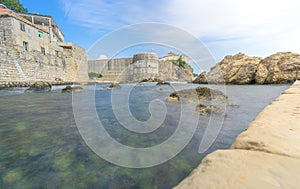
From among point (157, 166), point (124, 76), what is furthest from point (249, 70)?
point (124, 76)

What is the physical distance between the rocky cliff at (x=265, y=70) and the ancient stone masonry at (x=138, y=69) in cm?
2003

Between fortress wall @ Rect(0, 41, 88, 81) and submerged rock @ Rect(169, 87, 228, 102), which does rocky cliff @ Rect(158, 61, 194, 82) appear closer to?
fortress wall @ Rect(0, 41, 88, 81)

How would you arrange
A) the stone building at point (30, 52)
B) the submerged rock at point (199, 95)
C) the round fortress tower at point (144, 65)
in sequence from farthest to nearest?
the round fortress tower at point (144, 65) < the stone building at point (30, 52) < the submerged rock at point (199, 95)

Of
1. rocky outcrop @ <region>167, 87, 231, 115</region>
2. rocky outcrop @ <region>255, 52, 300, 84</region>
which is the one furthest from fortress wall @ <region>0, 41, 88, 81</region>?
rocky outcrop @ <region>255, 52, 300, 84</region>

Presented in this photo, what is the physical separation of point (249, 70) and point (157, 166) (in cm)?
2481

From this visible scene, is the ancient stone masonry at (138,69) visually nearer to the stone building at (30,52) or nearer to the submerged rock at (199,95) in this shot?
the stone building at (30,52)

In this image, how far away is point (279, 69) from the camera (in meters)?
18.3

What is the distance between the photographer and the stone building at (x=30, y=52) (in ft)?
40.1

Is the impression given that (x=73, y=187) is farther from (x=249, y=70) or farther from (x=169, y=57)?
(x=169, y=57)

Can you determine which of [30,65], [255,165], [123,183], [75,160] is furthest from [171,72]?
[255,165]

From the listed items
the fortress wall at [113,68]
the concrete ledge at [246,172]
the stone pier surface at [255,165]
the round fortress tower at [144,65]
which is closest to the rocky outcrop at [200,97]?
the stone pier surface at [255,165]

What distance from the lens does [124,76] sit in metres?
43.6

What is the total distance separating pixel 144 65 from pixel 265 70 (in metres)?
26.6

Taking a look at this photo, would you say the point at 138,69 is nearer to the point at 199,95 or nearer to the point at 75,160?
the point at 199,95
